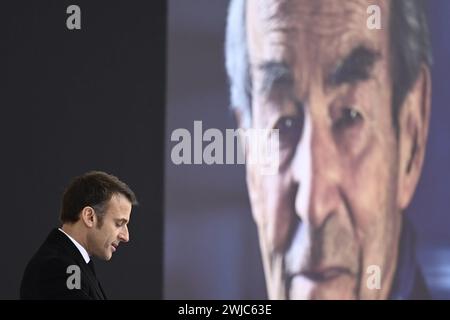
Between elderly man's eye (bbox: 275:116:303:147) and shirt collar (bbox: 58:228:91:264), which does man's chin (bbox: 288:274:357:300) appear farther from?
shirt collar (bbox: 58:228:91:264)

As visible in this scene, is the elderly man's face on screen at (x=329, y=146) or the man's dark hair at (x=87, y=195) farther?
the elderly man's face on screen at (x=329, y=146)

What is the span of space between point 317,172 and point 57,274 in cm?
227

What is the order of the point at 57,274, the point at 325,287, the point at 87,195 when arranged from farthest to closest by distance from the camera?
1. the point at 325,287
2. the point at 87,195
3. the point at 57,274

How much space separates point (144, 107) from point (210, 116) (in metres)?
0.28

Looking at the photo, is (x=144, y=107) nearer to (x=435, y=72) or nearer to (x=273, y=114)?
(x=273, y=114)

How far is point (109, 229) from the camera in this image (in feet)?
6.86

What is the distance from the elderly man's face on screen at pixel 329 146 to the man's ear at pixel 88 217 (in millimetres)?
2036

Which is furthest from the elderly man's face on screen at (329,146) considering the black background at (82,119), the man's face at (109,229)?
the man's face at (109,229)

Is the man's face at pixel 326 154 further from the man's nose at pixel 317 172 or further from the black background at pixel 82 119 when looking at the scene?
the black background at pixel 82 119

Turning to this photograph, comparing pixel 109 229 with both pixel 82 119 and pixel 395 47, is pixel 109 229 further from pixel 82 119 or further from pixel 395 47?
pixel 395 47

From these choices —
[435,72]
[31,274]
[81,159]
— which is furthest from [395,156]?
[31,274]

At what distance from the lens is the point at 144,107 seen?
4074mm

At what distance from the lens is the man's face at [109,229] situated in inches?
82.0

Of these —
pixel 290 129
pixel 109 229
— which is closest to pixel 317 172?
pixel 290 129
